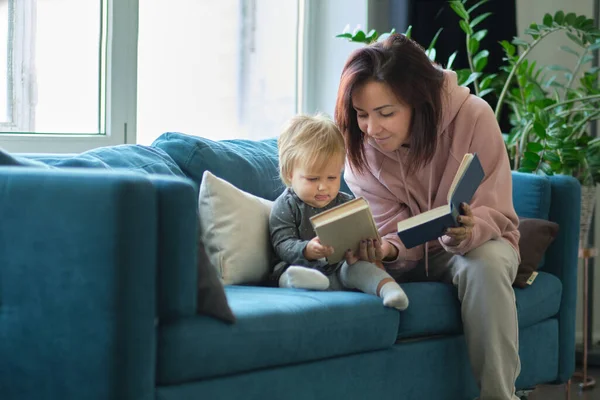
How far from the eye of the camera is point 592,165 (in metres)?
3.29

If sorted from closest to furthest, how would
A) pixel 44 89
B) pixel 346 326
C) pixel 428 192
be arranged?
pixel 346 326 → pixel 428 192 → pixel 44 89

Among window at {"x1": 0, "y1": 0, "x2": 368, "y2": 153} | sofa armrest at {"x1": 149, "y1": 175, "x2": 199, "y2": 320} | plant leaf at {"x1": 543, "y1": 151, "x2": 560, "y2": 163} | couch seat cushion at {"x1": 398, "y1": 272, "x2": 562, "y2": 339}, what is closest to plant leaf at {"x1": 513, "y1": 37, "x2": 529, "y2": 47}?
plant leaf at {"x1": 543, "y1": 151, "x2": 560, "y2": 163}

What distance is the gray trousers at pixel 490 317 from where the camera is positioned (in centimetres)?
223

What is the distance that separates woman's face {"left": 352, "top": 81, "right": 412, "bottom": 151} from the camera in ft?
7.80

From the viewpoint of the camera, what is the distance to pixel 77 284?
5.32 ft

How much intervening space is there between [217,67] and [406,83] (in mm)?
1236

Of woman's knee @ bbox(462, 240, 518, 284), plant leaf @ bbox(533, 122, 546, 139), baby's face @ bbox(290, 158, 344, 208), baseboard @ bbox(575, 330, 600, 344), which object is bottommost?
baseboard @ bbox(575, 330, 600, 344)

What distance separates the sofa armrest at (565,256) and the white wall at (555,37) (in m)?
1.22

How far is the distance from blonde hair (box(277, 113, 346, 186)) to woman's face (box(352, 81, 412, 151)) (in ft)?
0.32

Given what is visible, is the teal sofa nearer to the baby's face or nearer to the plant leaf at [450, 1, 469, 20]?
the baby's face

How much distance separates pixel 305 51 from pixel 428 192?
1.49m

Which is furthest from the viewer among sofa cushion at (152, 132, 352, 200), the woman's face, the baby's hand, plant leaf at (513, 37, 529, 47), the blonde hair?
plant leaf at (513, 37, 529, 47)

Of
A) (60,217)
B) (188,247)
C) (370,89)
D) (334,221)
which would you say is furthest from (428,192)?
(60,217)

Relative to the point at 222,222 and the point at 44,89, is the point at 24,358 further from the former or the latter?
the point at 44,89
